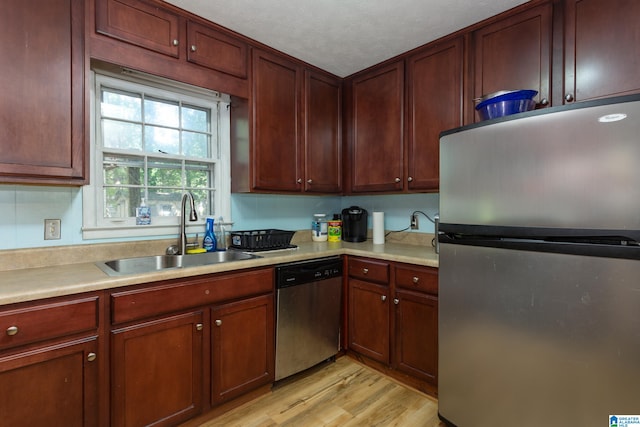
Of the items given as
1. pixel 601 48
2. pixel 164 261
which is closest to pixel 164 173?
pixel 164 261

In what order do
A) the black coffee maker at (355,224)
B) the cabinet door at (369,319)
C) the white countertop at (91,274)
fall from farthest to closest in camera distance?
the black coffee maker at (355,224), the cabinet door at (369,319), the white countertop at (91,274)

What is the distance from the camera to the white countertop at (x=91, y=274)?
124 centimetres

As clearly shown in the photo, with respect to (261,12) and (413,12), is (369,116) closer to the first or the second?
(413,12)

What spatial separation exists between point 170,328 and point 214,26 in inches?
71.3

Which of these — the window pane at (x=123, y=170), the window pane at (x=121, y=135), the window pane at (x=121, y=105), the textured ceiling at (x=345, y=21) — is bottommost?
the window pane at (x=123, y=170)

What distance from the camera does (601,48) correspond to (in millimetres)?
1572

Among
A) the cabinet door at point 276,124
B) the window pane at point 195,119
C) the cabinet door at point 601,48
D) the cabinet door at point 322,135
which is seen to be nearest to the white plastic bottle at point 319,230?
the cabinet door at point 322,135

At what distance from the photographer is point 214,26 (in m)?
2.01

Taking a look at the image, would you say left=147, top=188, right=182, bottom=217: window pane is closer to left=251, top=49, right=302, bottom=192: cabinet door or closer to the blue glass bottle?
the blue glass bottle

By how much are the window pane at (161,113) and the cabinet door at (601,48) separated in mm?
2382

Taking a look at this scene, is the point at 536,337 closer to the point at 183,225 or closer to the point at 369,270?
the point at 369,270

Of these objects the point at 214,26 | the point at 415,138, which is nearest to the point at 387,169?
the point at 415,138

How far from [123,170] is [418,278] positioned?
1.98 metres

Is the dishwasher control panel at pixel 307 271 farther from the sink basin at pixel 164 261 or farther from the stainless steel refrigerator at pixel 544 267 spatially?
the stainless steel refrigerator at pixel 544 267
